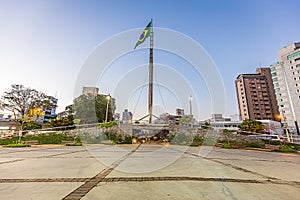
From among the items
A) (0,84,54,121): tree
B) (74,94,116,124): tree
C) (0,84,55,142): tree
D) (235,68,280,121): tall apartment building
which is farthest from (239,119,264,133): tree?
(235,68,280,121): tall apartment building

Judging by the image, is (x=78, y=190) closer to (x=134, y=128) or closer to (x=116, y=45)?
(x=116, y=45)

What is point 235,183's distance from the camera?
109 inches

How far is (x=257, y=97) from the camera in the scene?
6694 centimetres

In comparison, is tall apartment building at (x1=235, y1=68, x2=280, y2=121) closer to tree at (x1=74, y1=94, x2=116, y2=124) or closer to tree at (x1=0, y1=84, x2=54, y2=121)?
tree at (x1=74, y1=94, x2=116, y2=124)

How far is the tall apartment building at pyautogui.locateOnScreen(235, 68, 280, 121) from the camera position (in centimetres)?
6506

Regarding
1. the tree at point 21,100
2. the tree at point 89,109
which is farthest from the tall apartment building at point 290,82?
the tree at point 21,100

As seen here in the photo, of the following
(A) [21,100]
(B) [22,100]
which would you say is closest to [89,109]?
(B) [22,100]

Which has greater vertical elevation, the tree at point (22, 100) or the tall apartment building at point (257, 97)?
the tall apartment building at point (257, 97)

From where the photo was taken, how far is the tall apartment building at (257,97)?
213 ft

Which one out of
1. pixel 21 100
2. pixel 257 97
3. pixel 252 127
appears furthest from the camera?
pixel 257 97

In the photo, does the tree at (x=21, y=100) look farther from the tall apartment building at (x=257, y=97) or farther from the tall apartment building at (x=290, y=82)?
the tall apartment building at (x=257, y=97)

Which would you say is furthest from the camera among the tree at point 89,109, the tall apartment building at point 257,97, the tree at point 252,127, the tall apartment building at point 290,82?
the tall apartment building at point 257,97

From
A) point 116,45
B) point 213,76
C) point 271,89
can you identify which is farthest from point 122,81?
point 271,89

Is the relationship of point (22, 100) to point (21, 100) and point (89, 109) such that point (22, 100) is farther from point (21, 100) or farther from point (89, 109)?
point (89, 109)
